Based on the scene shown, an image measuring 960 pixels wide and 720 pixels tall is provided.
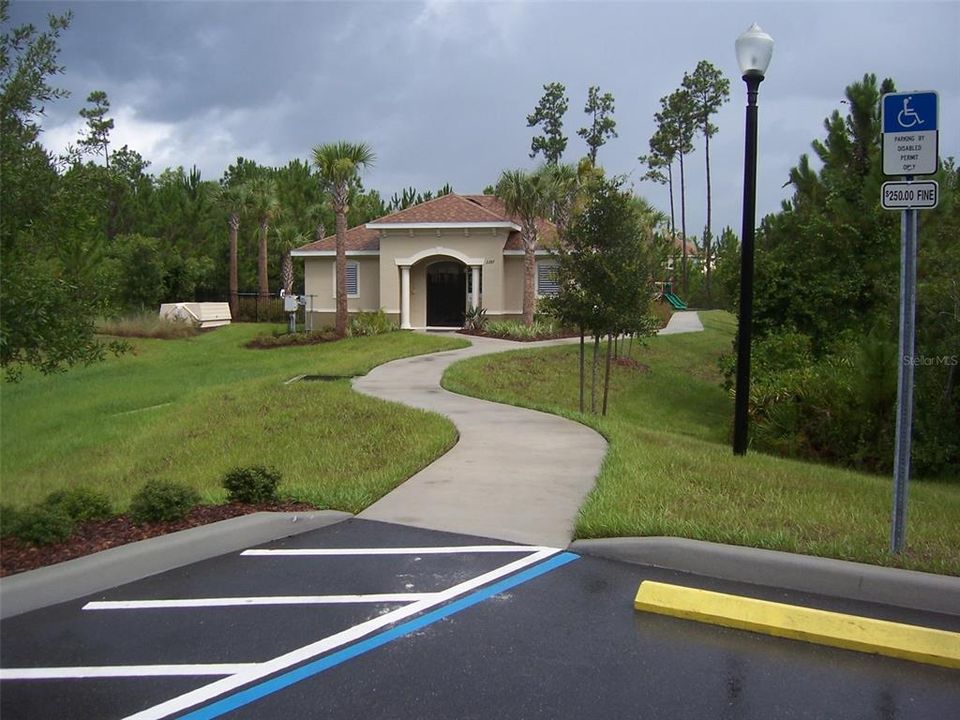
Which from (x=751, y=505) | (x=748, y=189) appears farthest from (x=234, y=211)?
(x=751, y=505)

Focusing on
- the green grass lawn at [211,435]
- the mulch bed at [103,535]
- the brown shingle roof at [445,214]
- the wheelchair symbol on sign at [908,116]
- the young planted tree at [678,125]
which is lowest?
the green grass lawn at [211,435]

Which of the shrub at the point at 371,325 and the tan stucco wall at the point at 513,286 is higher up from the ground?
the tan stucco wall at the point at 513,286

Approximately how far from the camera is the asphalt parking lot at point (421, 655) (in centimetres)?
385

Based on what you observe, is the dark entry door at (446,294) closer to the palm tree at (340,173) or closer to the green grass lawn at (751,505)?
the palm tree at (340,173)

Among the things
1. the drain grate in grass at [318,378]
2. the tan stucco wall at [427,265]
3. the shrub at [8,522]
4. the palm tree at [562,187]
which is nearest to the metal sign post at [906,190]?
the shrub at [8,522]

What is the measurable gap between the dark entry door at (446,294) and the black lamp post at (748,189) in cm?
2299

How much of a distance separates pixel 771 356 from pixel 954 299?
250 inches

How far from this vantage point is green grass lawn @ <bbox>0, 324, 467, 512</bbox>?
916 centimetres

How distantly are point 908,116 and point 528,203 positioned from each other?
22383mm

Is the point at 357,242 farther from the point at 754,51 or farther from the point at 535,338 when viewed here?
the point at 754,51

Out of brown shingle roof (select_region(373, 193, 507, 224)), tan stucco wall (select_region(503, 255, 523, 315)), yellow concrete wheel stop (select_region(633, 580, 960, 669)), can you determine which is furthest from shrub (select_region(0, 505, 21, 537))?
tan stucco wall (select_region(503, 255, 523, 315))

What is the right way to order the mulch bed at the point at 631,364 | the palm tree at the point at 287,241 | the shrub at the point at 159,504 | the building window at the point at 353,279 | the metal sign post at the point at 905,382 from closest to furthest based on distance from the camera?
the metal sign post at the point at 905,382
the shrub at the point at 159,504
the mulch bed at the point at 631,364
the building window at the point at 353,279
the palm tree at the point at 287,241

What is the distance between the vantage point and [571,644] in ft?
14.8

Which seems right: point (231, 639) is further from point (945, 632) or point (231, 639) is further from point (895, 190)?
point (895, 190)
